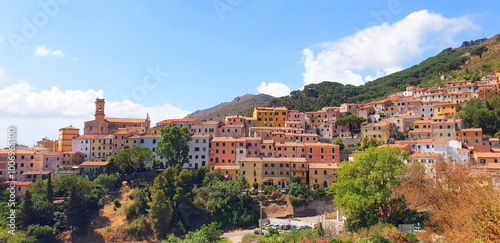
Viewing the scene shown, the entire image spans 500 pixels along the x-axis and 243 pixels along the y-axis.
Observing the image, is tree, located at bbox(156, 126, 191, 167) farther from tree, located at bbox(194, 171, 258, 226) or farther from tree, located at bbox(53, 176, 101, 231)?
tree, located at bbox(53, 176, 101, 231)

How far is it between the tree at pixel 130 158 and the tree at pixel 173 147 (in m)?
2.14

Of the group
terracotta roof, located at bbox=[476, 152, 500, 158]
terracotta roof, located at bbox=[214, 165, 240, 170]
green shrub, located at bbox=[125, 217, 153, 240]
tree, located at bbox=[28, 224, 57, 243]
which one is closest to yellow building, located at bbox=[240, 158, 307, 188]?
terracotta roof, located at bbox=[214, 165, 240, 170]

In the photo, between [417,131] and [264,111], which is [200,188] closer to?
[264,111]

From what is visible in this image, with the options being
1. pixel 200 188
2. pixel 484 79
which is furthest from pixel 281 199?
pixel 484 79

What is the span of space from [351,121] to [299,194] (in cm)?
2558

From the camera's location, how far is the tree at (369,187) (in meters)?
26.0

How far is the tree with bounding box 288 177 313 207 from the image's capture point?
4056 cm

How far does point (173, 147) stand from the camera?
47.4 meters

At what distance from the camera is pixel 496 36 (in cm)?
10819

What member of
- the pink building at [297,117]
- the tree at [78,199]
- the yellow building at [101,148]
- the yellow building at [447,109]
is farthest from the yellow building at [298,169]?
the yellow building at [447,109]

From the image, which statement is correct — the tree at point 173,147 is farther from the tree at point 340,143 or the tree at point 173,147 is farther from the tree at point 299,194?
the tree at point 340,143

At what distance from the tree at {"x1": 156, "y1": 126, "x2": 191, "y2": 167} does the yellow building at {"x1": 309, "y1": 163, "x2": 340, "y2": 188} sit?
16.8m

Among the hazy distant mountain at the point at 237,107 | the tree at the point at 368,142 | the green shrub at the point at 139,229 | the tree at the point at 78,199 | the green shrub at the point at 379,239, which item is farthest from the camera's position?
the hazy distant mountain at the point at 237,107

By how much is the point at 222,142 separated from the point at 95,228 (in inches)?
762
